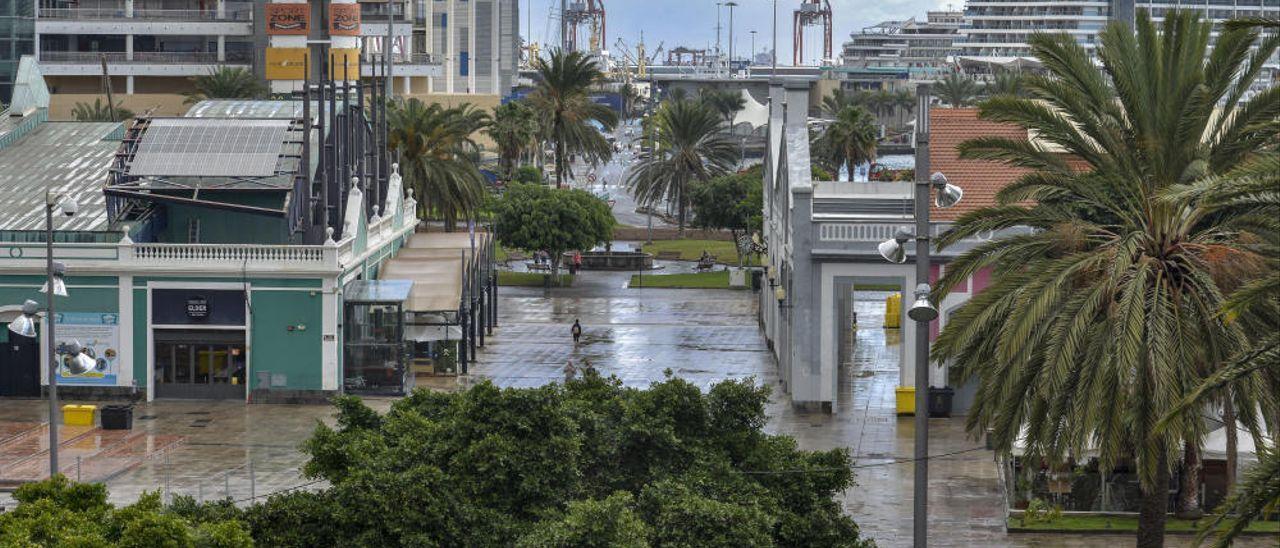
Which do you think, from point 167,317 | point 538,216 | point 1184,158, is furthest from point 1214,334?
point 538,216

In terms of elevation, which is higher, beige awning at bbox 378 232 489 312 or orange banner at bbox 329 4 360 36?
orange banner at bbox 329 4 360 36

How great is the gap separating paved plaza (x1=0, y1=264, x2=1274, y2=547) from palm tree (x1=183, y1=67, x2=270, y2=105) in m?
36.6

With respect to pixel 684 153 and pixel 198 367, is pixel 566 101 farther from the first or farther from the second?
pixel 198 367

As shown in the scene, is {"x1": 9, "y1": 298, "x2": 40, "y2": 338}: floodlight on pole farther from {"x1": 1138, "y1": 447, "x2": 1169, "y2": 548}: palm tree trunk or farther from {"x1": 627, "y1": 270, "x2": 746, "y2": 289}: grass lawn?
{"x1": 627, "y1": 270, "x2": 746, "y2": 289}: grass lawn

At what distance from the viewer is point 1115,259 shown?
25.4 meters

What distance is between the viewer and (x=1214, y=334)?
24656mm

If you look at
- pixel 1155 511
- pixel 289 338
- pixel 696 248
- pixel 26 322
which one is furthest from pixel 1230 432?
pixel 696 248

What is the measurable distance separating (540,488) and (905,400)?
23.8 metres

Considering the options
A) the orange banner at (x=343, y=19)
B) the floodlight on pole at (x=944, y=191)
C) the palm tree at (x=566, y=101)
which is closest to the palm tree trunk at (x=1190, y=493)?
the floodlight on pole at (x=944, y=191)

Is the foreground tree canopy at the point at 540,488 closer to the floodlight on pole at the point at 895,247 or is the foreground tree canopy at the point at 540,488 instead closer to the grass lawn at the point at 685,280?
the floodlight on pole at the point at 895,247

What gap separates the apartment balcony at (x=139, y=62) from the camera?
130 metres

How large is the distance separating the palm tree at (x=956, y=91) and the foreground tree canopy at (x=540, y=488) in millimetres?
154107

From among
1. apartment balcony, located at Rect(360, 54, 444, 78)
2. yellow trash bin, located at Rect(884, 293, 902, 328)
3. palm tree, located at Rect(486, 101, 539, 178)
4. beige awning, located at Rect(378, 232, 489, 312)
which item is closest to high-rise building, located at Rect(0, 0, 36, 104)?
apartment balcony, located at Rect(360, 54, 444, 78)

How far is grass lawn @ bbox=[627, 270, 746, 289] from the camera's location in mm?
82688
